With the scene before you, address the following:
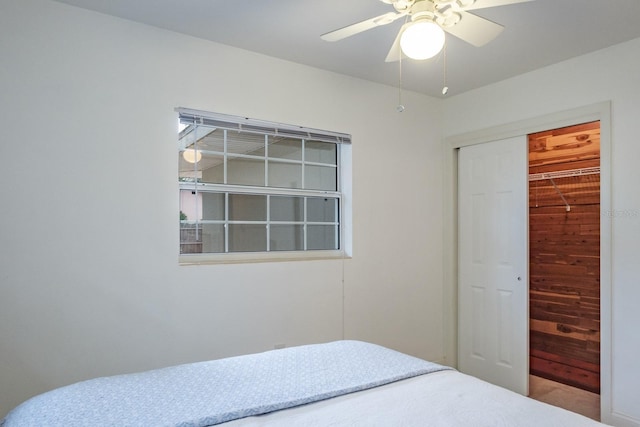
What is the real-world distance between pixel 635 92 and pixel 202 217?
9.47 feet

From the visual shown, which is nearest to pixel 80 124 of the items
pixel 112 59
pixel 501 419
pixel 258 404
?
pixel 112 59

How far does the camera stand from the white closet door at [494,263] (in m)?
3.34

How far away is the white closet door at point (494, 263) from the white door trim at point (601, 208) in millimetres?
60

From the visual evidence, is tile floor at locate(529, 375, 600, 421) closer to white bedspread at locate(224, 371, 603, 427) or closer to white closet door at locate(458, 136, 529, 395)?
white closet door at locate(458, 136, 529, 395)

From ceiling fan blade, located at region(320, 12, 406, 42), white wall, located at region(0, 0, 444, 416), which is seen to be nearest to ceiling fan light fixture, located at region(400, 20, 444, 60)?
ceiling fan blade, located at region(320, 12, 406, 42)

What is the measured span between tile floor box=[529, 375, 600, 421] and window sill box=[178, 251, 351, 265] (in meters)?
1.88

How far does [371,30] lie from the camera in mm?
2570

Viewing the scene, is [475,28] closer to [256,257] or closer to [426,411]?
[426,411]

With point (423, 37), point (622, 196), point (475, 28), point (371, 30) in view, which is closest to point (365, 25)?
point (423, 37)

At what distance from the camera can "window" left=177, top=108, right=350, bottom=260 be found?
110 inches

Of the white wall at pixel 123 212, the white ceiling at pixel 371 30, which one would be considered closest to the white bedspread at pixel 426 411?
the white wall at pixel 123 212

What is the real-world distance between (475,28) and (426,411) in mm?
1557

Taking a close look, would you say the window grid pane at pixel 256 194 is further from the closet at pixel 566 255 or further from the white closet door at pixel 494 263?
the closet at pixel 566 255

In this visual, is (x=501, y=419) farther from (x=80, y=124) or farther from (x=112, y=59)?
(x=112, y=59)
